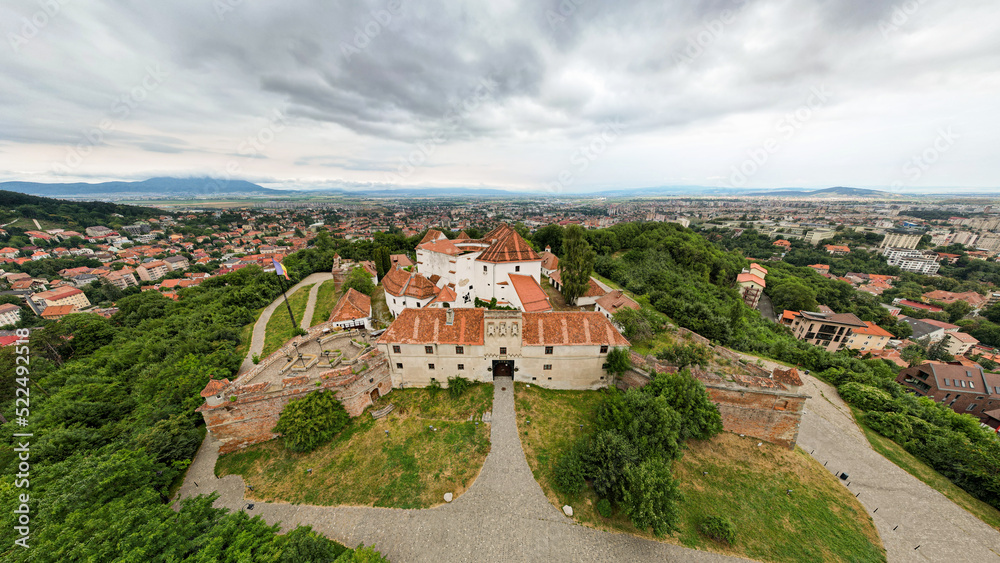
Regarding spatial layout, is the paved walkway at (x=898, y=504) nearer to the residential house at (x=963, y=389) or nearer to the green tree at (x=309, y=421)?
the residential house at (x=963, y=389)

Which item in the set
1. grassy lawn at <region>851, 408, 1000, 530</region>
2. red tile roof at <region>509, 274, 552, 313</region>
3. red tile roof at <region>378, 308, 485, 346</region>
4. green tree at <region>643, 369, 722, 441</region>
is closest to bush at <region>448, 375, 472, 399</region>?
red tile roof at <region>378, 308, 485, 346</region>

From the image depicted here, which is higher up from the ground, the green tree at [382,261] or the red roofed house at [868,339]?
the green tree at [382,261]

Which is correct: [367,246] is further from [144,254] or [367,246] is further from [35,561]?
[144,254]

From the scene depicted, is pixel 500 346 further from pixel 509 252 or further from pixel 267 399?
pixel 267 399

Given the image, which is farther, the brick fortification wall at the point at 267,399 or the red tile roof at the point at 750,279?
the red tile roof at the point at 750,279

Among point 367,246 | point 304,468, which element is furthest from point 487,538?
point 367,246

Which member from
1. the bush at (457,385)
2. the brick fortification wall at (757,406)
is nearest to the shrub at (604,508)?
the brick fortification wall at (757,406)

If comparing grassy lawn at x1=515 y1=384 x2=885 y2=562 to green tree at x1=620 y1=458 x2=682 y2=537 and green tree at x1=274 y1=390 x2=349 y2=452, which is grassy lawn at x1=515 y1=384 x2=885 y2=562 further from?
green tree at x1=274 y1=390 x2=349 y2=452
